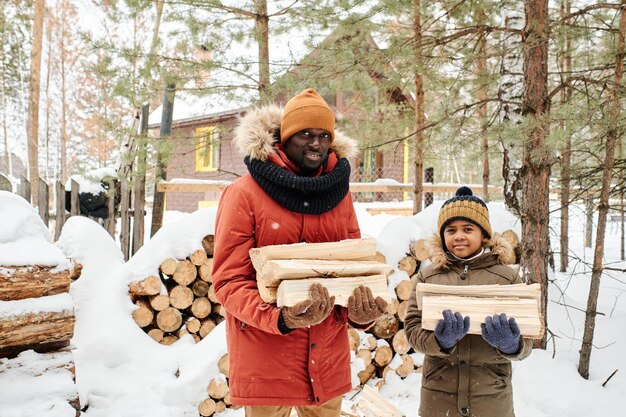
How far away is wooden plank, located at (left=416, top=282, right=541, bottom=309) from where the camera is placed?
1847 mm

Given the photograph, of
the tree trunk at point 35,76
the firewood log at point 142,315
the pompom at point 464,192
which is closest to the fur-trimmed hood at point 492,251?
the pompom at point 464,192

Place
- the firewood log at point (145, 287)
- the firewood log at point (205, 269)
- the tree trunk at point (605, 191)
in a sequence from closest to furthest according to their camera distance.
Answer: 1. the tree trunk at point (605, 191)
2. the firewood log at point (145, 287)
3. the firewood log at point (205, 269)

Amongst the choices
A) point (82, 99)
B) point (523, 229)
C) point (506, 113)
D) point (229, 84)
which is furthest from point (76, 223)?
point (82, 99)

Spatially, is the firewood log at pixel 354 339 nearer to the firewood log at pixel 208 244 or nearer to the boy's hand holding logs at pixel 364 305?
A: the firewood log at pixel 208 244

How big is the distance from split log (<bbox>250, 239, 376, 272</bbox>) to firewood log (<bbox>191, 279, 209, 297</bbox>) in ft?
8.84

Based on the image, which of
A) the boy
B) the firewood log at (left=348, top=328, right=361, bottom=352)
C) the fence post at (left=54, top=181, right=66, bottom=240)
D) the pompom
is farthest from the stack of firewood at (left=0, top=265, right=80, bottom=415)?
the fence post at (left=54, top=181, right=66, bottom=240)

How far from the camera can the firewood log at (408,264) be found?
A: 177 inches

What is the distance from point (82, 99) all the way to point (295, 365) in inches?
914

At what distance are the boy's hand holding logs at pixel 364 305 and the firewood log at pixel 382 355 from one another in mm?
2850

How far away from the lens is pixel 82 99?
21.3 metres

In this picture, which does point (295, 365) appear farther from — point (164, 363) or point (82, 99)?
point (82, 99)

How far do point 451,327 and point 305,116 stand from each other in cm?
109

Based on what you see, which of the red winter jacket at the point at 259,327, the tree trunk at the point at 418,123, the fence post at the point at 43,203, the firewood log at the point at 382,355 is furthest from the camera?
the tree trunk at the point at 418,123

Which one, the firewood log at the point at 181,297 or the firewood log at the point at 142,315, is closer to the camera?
the firewood log at the point at 142,315
